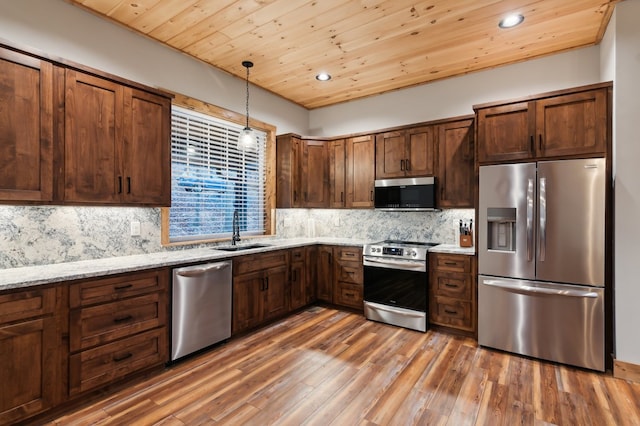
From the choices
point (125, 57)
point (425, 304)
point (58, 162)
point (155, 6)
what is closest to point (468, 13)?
point (155, 6)

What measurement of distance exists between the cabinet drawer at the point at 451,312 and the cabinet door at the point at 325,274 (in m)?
1.37

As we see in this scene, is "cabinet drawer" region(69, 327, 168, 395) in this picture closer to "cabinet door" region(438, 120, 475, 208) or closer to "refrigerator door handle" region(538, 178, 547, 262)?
"cabinet door" region(438, 120, 475, 208)

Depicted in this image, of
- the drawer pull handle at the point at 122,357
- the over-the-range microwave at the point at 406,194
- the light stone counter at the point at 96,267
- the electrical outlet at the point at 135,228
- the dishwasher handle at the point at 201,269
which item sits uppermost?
the over-the-range microwave at the point at 406,194

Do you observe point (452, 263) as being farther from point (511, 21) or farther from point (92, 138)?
point (92, 138)

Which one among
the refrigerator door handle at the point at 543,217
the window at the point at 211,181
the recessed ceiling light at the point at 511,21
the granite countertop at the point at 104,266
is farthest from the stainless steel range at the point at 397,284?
the recessed ceiling light at the point at 511,21

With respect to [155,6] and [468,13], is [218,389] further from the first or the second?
[468,13]

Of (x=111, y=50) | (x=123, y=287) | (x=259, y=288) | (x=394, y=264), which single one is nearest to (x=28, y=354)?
(x=123, y=287)

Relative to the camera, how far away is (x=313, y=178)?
184 inches

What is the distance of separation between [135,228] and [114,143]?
837mm

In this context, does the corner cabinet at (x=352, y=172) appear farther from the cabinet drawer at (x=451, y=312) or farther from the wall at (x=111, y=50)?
the cabinet drawer at (x=451, y=312)

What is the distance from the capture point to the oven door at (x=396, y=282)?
354 centimetres

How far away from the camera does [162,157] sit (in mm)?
2842

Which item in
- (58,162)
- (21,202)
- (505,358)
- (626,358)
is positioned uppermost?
(58,162)

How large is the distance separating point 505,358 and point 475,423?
1.18 metres
